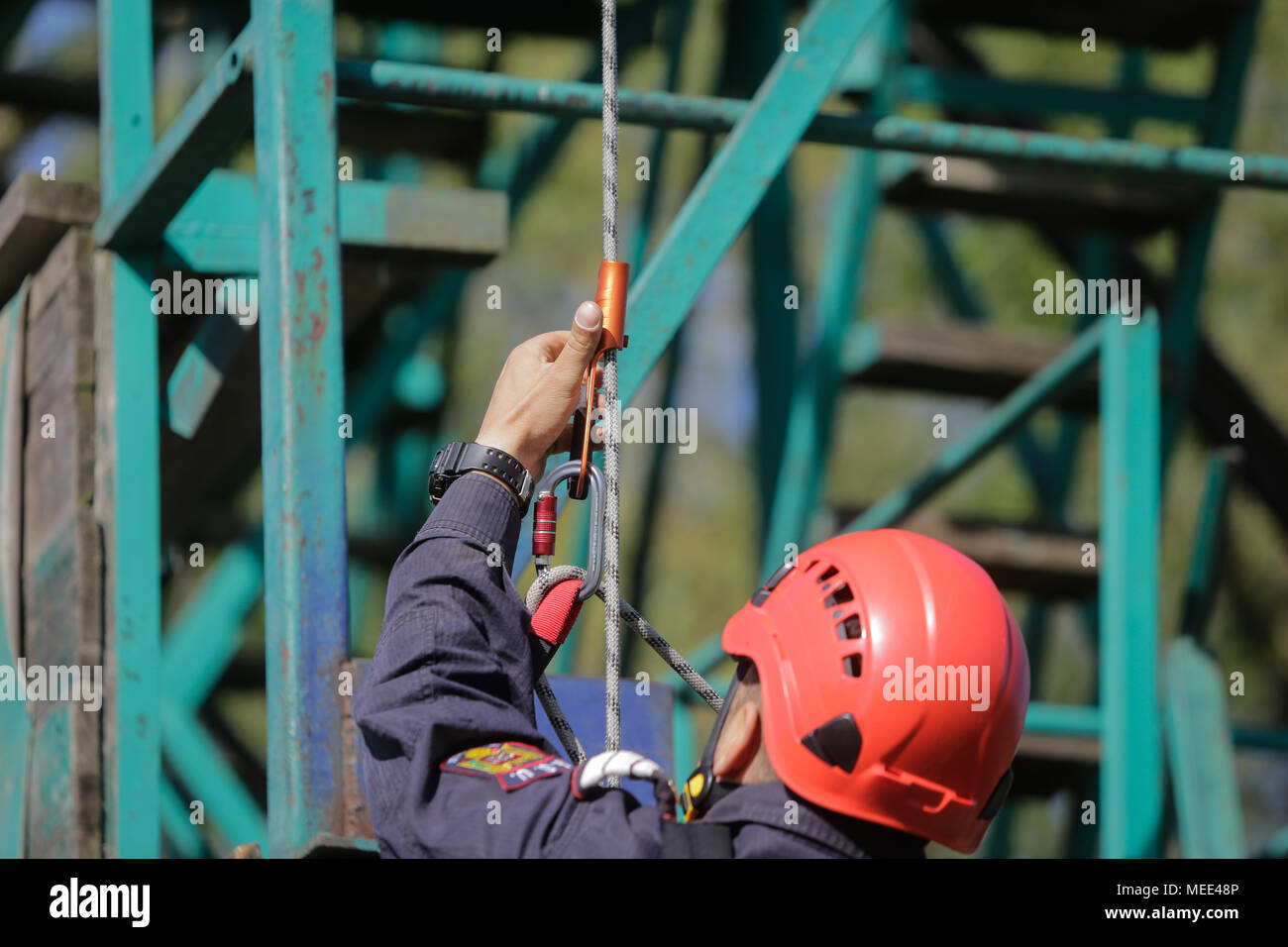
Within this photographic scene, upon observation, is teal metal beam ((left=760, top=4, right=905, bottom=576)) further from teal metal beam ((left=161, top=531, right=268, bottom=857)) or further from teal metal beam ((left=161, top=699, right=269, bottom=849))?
teal metal beam ((left=161, top=699, right=269, bottom=849))

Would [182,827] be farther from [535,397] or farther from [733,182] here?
[535,397]

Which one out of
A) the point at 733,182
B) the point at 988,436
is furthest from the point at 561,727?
the point at 988,436

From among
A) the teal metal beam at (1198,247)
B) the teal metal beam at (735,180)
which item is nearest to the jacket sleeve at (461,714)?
the teal metal beam at (735,180)

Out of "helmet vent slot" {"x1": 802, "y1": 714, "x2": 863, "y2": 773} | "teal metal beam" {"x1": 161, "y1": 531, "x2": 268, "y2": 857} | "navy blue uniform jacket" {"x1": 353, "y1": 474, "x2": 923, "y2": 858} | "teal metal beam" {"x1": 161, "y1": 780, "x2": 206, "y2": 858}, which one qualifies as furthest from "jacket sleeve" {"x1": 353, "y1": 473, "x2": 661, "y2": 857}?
"teal metal beam" {"x1": 161, "y1": 780, "x2": 206, "y2": 858}

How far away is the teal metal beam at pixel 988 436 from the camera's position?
5723mm

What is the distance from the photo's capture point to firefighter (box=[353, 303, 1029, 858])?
8.23ft

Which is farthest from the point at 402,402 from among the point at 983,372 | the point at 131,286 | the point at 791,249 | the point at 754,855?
the point at 754,855

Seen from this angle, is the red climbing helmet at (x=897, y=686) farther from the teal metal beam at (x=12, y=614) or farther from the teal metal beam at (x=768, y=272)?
the teal metal beam at (x=768, y=272)

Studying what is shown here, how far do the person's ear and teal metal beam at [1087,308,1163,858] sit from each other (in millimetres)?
2479

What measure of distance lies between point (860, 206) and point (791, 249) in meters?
0.30

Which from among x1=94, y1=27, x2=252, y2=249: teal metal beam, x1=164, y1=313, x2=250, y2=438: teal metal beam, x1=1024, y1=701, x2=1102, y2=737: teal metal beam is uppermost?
x1=94, y1=27, x2=252, y2=249: teal metal beam

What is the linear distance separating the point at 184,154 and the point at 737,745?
179cm

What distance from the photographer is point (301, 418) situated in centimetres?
311

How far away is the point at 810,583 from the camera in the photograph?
271cm
